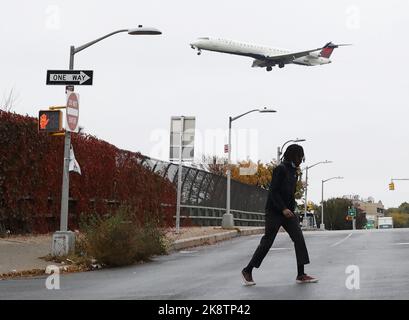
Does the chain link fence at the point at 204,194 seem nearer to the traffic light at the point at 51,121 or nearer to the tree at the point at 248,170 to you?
the traffic light at the point at 51,121

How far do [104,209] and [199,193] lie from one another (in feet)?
32.7

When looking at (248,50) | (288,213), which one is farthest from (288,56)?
(288,213)

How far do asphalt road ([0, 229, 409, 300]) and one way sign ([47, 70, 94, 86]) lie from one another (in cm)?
420

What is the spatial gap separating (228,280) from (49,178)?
9268 millimetres

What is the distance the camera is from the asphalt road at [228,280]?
28.6 feet

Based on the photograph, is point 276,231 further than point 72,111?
No

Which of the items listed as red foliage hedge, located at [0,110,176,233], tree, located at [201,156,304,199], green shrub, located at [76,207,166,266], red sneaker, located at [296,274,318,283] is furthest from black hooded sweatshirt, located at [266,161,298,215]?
tree, located at [201,156,304,199]

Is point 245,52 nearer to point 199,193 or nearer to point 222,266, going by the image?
point 199,193

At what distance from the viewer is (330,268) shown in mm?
11914

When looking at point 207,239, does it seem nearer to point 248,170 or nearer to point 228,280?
point 228,280

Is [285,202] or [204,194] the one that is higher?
[204,194]

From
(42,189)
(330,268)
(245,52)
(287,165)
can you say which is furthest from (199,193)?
(245,52)

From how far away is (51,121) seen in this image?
46.3 feet

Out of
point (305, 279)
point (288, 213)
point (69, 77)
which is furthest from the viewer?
point (69, 77)
